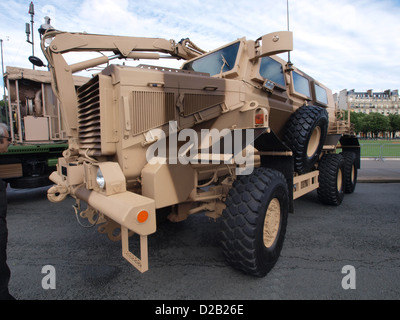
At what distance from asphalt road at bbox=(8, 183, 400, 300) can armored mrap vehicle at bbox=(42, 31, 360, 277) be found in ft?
1.08

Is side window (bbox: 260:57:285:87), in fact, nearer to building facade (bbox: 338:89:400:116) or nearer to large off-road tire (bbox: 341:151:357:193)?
large off-road tire (bbox: 341:151:357:193)

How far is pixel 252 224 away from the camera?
8.40ft

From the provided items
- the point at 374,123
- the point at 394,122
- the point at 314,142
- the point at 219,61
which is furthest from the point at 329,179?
the point at 394,122

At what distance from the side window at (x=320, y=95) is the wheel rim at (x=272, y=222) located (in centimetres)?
349

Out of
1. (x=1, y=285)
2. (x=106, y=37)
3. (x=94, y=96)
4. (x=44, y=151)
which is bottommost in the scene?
(x=1, y=285)

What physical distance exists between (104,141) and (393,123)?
286 feet

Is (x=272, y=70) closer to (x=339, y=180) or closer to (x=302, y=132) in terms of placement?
(x=302, y=132)

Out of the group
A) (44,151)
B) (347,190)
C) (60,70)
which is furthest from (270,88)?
(44,151)

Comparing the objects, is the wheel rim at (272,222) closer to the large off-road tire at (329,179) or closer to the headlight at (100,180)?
the headlight at (100,180)

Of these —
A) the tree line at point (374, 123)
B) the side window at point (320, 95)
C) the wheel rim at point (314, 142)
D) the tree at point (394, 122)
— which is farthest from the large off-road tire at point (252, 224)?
the tree at point (394, 122)

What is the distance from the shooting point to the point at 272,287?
262cm

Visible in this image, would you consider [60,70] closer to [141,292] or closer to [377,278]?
[141,292]

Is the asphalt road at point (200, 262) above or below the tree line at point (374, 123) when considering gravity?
below

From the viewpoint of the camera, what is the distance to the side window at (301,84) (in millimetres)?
4699
